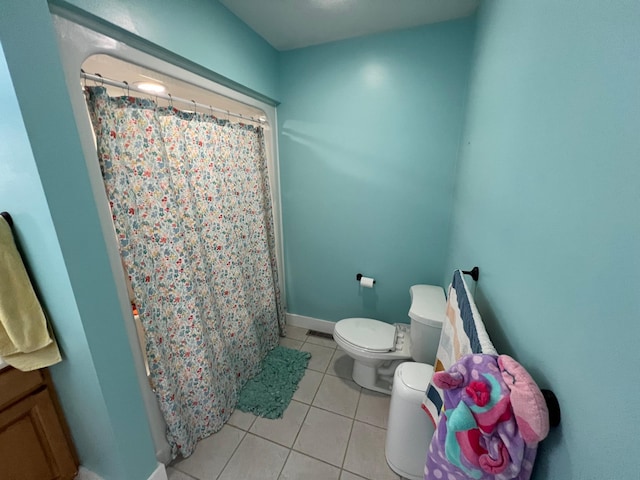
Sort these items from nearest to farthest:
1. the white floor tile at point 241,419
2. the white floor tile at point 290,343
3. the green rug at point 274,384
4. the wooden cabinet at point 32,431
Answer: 1. the wooden cabinet at point 32,431
2. the white floor tile at point 241,419
3. the green rug at point 274,384
4. the white floor tile at point 290,343

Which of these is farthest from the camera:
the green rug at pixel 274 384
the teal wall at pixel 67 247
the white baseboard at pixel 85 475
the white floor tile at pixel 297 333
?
the white floor tile at pixel 297 333

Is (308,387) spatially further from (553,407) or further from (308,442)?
(553,407)

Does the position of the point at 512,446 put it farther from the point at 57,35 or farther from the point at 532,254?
the point at 57,35

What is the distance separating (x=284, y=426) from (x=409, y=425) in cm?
79

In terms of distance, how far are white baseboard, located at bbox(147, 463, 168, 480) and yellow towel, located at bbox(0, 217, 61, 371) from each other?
0.75 metres

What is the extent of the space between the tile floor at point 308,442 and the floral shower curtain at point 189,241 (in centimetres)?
11

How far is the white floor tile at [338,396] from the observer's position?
1.71 metres

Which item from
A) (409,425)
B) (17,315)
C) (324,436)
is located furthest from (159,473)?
(409,425)

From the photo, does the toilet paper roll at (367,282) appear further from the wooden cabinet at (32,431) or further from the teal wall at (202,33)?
the wooden cabinet at (32,431)

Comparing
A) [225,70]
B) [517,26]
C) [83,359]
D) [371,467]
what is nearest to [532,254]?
[517,26]

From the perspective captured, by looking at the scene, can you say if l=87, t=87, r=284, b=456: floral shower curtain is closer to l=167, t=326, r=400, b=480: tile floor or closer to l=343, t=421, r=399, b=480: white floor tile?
l=167, t=326, r=400, b=480: tile floor

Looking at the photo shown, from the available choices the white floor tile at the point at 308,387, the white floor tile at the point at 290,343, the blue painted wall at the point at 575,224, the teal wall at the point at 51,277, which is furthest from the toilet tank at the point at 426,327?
the teal wall at the point at 51,277

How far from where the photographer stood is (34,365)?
97 cm

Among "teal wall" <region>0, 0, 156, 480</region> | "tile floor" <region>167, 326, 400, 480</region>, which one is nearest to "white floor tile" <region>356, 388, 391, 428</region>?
"tile floor" <region>167, 326, 400, 480</region>
